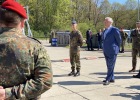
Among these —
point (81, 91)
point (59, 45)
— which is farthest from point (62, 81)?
point (59, 45)

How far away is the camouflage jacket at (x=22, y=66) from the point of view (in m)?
2.12

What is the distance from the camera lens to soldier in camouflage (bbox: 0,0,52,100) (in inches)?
83.7

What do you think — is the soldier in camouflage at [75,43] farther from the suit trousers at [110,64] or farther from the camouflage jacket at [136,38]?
the camouflage jacket at [136,38]

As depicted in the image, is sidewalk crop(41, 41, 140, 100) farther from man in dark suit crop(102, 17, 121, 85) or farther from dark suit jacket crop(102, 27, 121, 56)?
dark suit jacket crop(102, 27, 121, 56)

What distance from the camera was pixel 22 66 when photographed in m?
2.14

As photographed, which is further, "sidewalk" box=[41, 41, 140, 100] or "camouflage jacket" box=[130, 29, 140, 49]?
"camouflage jacket" box=[130, 29, 140, 49]

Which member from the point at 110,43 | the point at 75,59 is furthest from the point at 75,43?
the point at 110,43

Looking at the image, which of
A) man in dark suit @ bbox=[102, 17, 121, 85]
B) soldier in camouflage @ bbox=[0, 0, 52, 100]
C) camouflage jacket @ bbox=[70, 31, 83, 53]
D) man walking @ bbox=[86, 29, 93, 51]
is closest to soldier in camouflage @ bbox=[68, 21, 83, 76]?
camouflage jacket @ bbox=[70, 31, 83, 53]

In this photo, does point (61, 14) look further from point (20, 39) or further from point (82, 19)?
point (20, 39)

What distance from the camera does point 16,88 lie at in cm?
212

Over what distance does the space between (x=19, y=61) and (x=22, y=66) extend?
4 cm

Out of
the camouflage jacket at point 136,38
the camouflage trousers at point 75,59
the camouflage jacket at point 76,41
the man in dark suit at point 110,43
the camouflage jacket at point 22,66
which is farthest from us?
the camouflage jacket at point 136,38

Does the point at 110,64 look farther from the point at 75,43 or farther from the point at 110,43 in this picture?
the point at 75,43

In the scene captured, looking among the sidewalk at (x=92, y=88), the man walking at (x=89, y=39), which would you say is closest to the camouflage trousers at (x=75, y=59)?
the sidewalk at (x=92, y=88)
